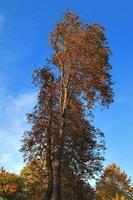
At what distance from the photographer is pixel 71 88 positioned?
29.8 metres

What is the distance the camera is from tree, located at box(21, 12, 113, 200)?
93.4 ft

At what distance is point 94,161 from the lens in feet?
96.0

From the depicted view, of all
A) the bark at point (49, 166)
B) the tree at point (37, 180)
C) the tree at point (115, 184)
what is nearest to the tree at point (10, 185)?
the tree at point (115, 184)

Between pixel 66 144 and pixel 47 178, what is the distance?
232cm

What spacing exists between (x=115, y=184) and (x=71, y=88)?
46895mm

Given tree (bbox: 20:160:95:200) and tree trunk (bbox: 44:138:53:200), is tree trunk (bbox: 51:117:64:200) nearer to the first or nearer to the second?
tree trunk (bbox: 44:138:53:200)

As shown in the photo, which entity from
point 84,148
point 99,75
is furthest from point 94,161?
point 99,75

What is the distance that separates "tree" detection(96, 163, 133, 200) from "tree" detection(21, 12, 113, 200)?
42470 mm

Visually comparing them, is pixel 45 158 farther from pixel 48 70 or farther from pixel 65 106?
pixel 48 70

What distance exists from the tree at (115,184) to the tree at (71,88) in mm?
42470

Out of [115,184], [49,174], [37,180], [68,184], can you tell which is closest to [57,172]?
[49,174]

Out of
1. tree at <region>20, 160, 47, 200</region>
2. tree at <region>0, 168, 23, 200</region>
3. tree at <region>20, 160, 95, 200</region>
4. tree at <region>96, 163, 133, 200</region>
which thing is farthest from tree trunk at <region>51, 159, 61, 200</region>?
tree at <region>96, 163, 133, 200</region>

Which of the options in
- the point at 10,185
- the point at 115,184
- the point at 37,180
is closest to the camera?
the point at 37,180

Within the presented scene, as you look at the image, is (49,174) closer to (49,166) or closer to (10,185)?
(49,166)
